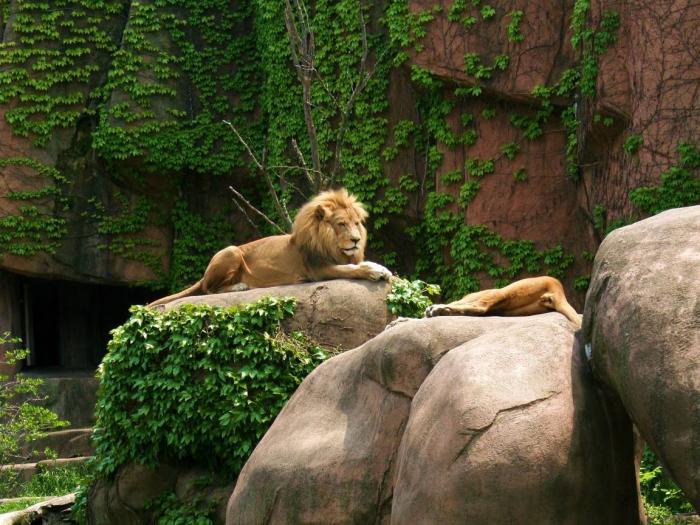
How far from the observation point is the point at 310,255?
39.4ft

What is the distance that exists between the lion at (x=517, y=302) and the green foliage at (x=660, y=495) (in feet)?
7.70

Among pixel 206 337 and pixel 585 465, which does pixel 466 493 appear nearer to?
pixel 585 465

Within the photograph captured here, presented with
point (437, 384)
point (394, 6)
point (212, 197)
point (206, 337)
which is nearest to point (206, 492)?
point (206, 337)

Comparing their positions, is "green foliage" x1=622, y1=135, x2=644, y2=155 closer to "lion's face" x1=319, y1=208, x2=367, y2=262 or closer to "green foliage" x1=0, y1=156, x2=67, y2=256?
"lion's face" x1=319, y1=208, x2=367, y2=262

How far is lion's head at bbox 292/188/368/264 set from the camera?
11.9m

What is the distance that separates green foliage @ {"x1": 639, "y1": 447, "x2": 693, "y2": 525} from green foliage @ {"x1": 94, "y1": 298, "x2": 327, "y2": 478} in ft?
11.3

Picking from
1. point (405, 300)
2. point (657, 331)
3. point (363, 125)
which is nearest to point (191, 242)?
point (363, 125)

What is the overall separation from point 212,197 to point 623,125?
996 cm

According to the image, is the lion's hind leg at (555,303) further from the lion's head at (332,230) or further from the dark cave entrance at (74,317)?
the dark cave entrance at (74,317)

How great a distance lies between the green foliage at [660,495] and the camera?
933 centimetres

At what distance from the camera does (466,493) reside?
5.26 meters

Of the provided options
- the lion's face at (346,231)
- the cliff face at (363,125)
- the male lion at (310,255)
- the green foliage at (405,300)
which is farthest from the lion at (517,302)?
the cliff face at (363,125)

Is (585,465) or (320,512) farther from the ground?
(585,465)

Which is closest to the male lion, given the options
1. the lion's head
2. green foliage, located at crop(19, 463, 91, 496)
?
the lion's head
